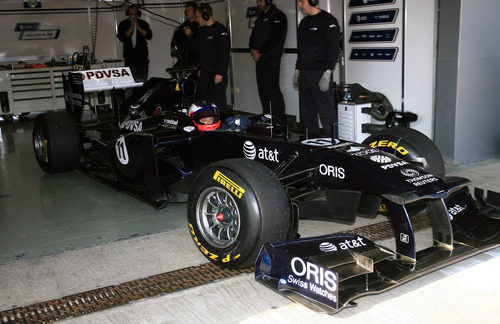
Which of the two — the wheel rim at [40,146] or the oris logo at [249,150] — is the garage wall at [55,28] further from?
the oris logo at [249,150]

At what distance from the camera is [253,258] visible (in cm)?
351

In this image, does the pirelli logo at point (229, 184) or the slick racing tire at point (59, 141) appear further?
the slick racing tire at point (59, 141)

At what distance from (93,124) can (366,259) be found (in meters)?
4.86

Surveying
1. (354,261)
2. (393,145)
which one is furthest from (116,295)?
(393,145)

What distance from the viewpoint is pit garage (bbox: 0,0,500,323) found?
3322 mm

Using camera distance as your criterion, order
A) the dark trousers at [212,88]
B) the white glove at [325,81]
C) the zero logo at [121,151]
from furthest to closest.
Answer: the dark trousers at [212,88] → the white glove at [325,81] → the zero logo at [121,151]

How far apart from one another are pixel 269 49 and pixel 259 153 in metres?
4.89

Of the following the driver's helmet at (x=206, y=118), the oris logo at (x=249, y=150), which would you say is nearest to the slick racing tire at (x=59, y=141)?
the driver's helmet at (x=206, y=118)

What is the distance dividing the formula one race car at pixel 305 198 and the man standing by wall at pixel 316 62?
2.28 m

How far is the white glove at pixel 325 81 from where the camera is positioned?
6902 mm

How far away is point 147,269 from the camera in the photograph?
3984 millimetres

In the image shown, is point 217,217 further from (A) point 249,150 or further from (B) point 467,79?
(B) point 467,79

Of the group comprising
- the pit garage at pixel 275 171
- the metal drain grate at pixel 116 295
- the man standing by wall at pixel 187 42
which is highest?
the man standing by wall at pixel 187 42

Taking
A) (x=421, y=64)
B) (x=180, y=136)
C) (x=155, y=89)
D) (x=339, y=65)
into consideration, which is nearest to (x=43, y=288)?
(x=180, y=136)
